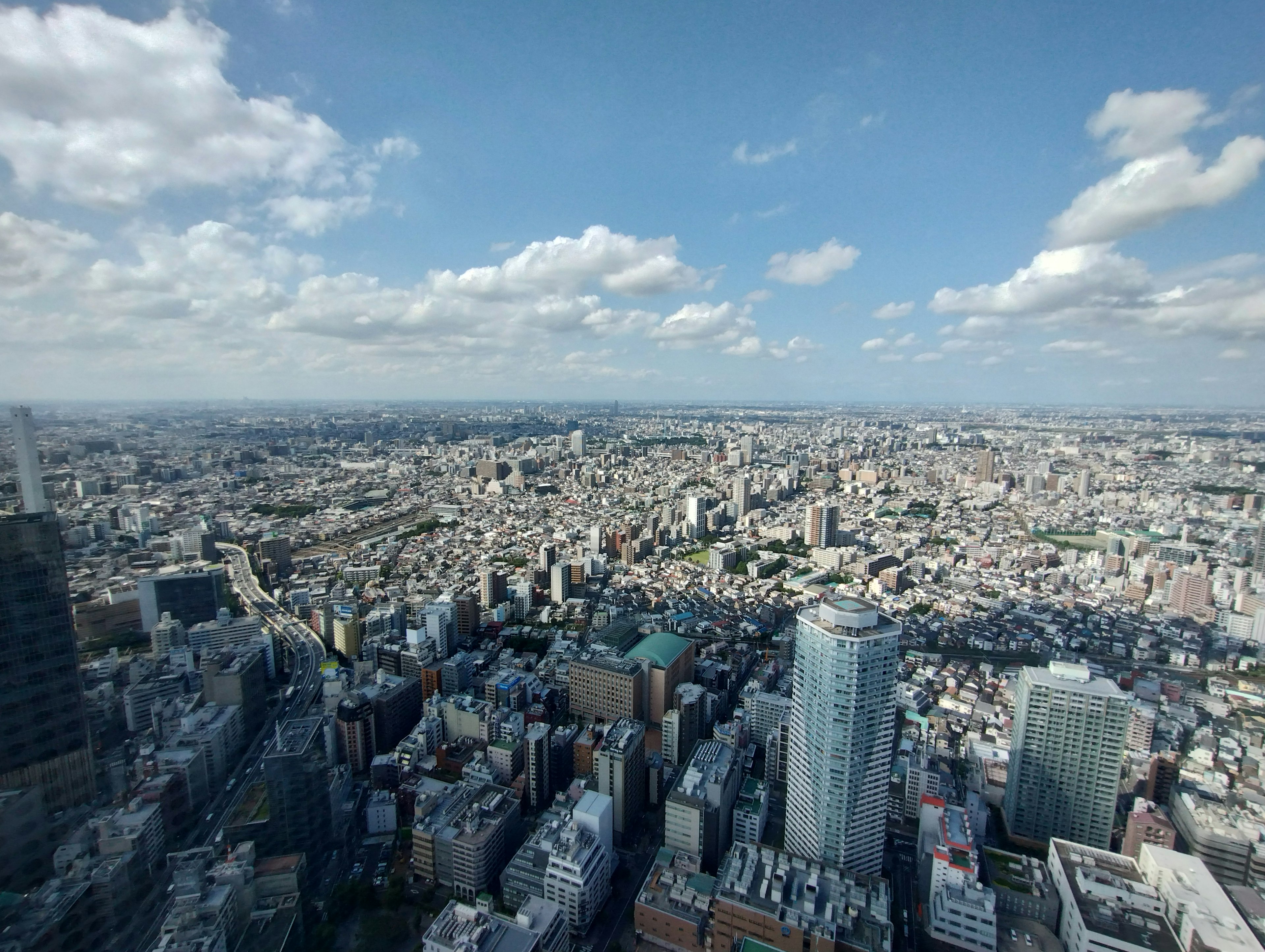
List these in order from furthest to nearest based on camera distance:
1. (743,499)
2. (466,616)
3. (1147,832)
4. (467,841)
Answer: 1. (743,499)
2. (466,616)
3. (1147,832)
4. (467,841)

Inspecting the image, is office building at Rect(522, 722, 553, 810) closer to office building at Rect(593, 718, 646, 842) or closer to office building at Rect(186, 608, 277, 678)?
office building at Rect(593, 718, 646, 842)

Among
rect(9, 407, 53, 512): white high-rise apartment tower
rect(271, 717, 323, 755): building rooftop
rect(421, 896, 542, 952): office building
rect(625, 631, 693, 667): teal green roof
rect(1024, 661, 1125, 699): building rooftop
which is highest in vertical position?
rect(9, 407, 53, 512): white high-rise apartment tower

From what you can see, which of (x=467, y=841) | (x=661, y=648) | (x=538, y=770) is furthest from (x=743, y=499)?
(x=467, y=841)

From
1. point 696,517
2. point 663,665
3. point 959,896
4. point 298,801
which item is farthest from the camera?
point 696,517

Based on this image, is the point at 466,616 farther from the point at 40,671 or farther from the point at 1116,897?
the point at 1116,897

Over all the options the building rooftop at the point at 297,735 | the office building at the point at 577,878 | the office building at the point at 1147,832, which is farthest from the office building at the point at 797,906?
the building rooftop at the point at 297,735

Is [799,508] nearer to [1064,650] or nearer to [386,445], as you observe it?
[1064,650]

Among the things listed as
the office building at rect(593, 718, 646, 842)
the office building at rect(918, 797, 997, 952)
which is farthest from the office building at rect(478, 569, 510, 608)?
the office building at rect(918, 797, 997, 952)
